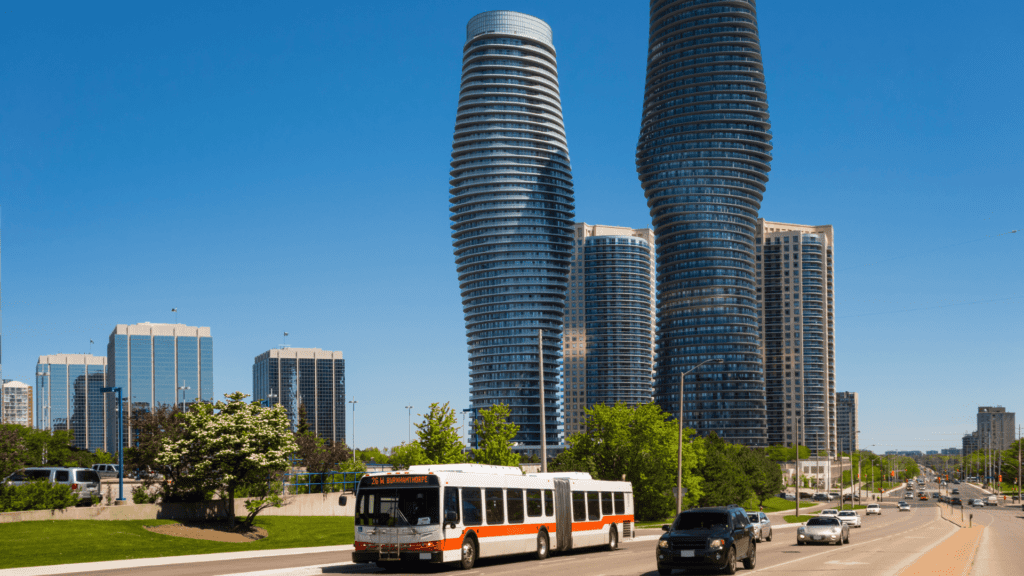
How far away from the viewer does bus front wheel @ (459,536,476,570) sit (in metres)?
27.5

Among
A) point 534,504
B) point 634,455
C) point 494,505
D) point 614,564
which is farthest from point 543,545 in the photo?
point 634,455

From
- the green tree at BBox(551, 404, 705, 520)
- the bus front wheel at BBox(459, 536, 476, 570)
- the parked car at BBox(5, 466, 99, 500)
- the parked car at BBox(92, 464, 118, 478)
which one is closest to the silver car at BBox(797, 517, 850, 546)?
the bus front wheel at BBox(459, 536, 476, 570)

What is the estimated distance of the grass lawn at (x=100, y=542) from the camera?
3086cm

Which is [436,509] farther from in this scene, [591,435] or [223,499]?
[591,435]

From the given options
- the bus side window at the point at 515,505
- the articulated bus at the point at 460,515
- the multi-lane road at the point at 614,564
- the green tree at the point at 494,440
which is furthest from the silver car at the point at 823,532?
the green tree at the point at 494,440

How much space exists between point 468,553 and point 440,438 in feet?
77.1

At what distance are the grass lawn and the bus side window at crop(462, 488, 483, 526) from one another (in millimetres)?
12165

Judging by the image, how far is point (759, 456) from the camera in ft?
390

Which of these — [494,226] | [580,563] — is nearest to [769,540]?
[580,563]

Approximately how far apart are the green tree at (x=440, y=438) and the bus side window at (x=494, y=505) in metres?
20.3

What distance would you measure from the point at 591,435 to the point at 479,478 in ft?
142

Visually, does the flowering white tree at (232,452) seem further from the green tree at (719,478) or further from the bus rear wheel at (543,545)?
the green tree at (719,478)

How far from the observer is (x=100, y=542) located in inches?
1359

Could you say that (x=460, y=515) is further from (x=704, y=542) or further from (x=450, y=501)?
(x=704, y=542)
